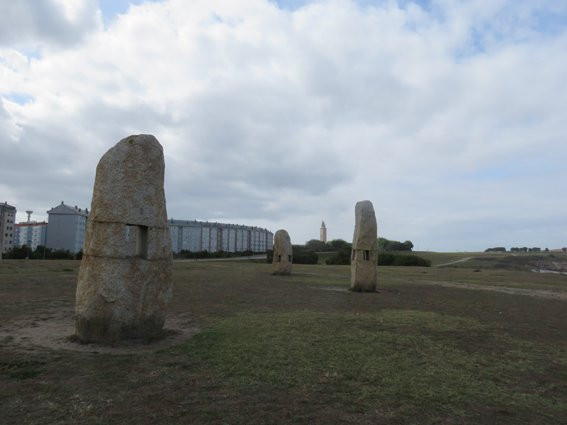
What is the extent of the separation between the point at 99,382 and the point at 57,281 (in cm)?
1464

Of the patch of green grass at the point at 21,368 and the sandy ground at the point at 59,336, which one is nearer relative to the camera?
the patch of green grass at the point at 21,368

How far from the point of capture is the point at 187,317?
10.5 metres

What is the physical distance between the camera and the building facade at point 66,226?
73.6m

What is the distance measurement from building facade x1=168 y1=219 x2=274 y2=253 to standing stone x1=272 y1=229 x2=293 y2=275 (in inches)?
2798

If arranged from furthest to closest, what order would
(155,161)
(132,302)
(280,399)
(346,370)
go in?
(155,161), (132,302), (346,370), (280,399)

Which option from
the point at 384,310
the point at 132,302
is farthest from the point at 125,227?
the point at 384,310

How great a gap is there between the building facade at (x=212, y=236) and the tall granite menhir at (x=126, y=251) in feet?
290

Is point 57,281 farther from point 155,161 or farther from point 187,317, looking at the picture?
point 155,161

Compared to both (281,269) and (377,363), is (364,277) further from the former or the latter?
(377,363)

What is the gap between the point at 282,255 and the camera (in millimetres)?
25156

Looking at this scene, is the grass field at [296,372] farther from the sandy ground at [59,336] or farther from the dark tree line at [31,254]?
the dark tree line at [31,254]

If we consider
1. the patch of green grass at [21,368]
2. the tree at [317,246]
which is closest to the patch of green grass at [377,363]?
the patch of green grass at [21,368]

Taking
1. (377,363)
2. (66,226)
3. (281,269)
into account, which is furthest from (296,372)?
(66,226)

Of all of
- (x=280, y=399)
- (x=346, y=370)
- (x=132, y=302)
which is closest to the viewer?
(x=280, y=399)
